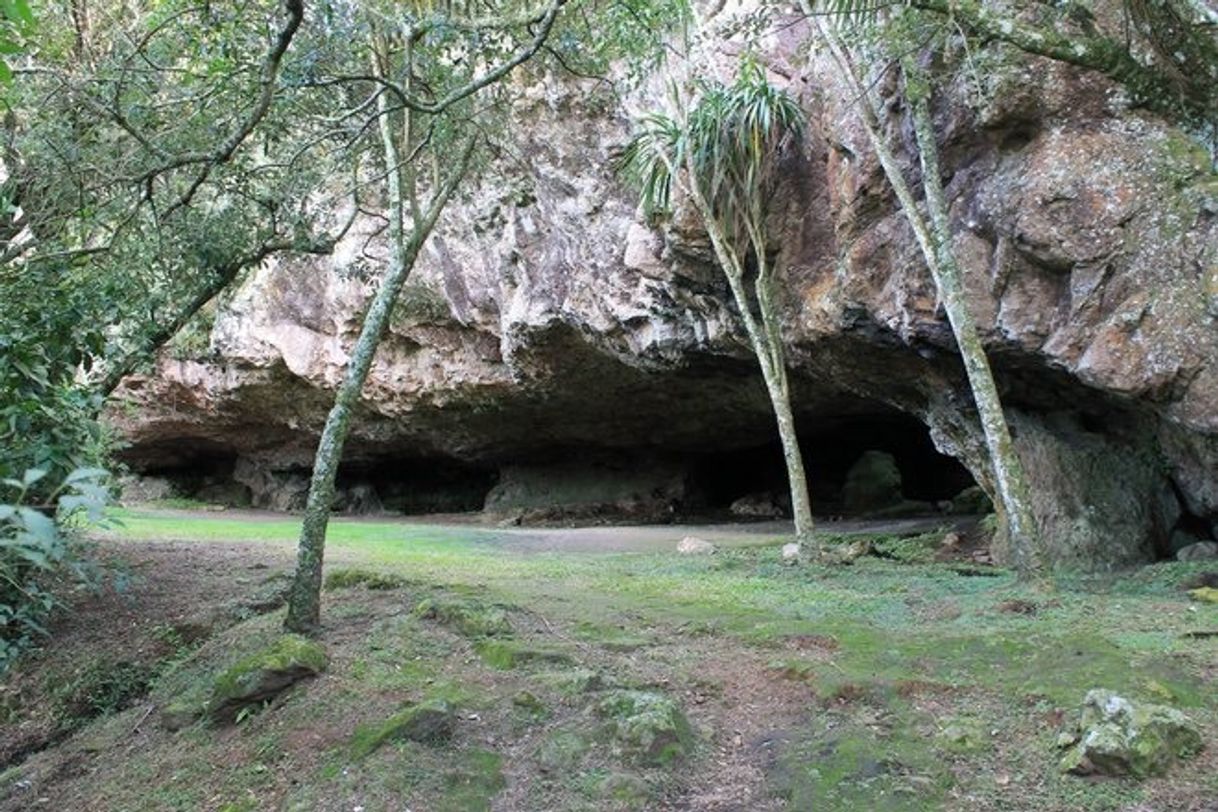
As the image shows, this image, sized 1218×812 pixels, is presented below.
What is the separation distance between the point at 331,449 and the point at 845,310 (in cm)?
638

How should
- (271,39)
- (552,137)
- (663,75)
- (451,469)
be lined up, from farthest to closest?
1. (451,469)
2. (552,137)
3. (663,75)
4. (271,39)

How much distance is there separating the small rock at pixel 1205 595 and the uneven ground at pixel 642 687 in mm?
134

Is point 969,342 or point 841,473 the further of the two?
point 841,473

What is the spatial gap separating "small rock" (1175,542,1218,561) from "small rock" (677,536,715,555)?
17.0 feet

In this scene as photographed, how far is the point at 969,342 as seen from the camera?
7434 millimetres

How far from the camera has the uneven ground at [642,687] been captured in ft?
13.9

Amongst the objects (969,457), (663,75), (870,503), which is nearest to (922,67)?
(663,75)

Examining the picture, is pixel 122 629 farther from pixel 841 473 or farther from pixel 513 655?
pixel 841 473

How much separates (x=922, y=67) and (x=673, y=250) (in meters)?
4.05

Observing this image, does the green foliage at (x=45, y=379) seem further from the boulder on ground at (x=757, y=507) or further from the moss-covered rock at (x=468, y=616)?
the boulder on ground at (x=757, y=507)

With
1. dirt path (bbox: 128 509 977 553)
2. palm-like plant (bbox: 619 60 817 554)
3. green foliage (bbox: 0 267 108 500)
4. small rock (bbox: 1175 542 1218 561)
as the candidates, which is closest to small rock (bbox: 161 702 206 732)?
green foliage (bbox: 0 267 108 500)

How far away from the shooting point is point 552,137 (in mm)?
13453

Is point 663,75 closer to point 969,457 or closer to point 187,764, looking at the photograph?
point 969,457

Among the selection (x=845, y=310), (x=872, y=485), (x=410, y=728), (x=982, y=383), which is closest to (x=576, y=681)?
(x=410, y=728)
